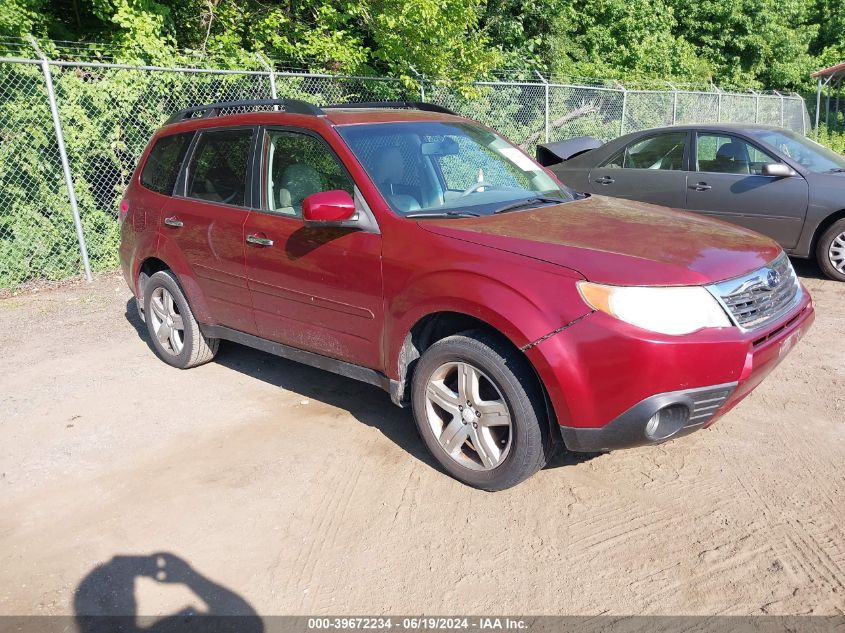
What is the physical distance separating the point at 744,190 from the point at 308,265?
17.7 ft

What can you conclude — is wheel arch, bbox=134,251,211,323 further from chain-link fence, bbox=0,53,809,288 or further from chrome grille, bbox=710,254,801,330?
chain-link fence, bbox=0,53,809,288

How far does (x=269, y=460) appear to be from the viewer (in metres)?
4.05

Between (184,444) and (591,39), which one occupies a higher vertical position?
(591,39)

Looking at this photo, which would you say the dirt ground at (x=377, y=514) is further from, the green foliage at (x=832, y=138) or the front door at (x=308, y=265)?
the green foliage at (x=832, y=138)

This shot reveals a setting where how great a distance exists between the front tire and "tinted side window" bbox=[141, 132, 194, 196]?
2697 mm

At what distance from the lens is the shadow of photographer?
277 centimetres

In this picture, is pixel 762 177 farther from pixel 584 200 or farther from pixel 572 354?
pixel 572 354

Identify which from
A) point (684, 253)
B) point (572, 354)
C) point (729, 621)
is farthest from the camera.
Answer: point (684, 253)

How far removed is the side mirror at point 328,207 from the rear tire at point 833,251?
5594 millimetres

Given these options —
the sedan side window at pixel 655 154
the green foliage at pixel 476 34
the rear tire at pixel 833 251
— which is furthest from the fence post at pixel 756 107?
the rear tire at pixel 833 251

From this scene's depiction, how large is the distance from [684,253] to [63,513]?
3.26m

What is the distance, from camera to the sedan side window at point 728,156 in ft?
24.9

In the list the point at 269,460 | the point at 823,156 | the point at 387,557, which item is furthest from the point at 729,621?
the point at 823,156

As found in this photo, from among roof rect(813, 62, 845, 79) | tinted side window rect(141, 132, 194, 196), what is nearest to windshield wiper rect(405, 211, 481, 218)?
tinted side window rect(141, 132, 194, 196)
